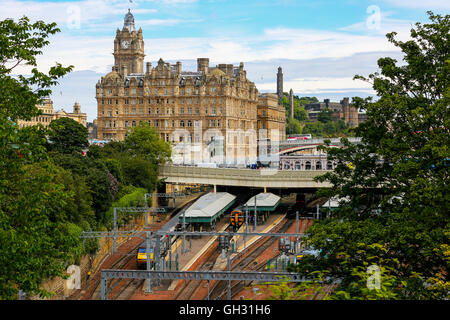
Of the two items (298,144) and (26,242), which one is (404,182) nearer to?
(26,242)

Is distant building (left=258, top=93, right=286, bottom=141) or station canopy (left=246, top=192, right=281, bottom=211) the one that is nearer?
station canopy (left=246, top=192, right=281, bottom=211)

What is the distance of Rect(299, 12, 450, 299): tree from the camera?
23.2 meters

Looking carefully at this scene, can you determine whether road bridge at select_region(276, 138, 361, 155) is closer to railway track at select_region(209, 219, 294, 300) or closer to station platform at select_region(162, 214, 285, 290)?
railway track at select_region(209, 219, 294, 300)

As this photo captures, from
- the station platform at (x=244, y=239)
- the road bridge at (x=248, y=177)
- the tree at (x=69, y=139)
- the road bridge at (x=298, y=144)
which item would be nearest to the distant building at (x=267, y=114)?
the road bridge at (x=298, y=144)

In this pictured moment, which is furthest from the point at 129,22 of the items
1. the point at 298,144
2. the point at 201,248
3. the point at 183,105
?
the point at 201,248

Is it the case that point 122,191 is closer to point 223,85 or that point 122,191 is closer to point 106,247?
point 106,247

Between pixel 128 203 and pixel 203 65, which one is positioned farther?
pixel 203 65

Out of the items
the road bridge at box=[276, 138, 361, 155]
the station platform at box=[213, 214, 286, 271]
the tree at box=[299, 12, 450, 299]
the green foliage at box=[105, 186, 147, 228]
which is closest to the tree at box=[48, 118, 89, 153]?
the green foliage at box=[105, 186, 147, 228]

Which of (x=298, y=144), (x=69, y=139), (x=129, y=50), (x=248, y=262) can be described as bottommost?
(x=248, y=262)

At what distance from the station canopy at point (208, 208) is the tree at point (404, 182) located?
3718 centimetres

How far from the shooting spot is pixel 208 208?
2756 inches

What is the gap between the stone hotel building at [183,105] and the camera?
469 feet

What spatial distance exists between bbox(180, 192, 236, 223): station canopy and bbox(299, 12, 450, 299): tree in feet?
122

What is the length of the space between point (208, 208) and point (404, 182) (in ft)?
145
